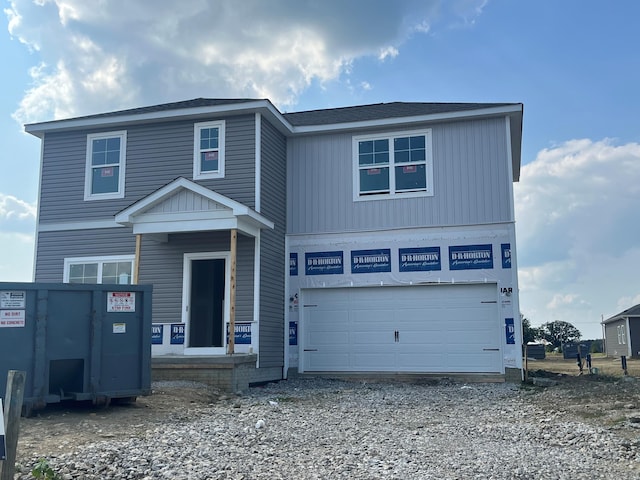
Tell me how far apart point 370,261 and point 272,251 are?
229 cm

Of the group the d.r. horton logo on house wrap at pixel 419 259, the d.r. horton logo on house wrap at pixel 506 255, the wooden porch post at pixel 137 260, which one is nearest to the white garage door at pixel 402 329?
the d.r. horton logo on house wrap at pixel 419 259

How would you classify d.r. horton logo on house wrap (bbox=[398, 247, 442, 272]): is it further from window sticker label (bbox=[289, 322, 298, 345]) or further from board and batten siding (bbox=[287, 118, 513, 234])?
window sticker label (bbox=[289, 322, 298, 345])

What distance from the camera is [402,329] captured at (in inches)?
584

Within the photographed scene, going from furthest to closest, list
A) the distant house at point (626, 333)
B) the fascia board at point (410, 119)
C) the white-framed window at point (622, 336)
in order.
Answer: the white-framed window at point (622, 336), the distant house at point (626, 333), the fascia board at point (410, 119)

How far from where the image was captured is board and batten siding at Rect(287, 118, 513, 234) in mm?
14617

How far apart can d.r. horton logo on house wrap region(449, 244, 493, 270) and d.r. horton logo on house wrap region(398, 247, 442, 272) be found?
13.1 inches

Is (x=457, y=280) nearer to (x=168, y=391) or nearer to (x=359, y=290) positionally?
(x=359, y=290)

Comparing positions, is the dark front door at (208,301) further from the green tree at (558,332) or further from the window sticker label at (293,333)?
the green tree at (558,332)

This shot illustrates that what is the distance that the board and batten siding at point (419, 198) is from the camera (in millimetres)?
14617

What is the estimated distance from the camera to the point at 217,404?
1037cm

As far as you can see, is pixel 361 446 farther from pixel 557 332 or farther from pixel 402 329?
pixel 557 332

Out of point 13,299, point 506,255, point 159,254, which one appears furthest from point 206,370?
point 506,255

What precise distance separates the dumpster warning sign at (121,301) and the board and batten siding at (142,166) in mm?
5561

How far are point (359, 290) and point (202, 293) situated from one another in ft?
11.9
